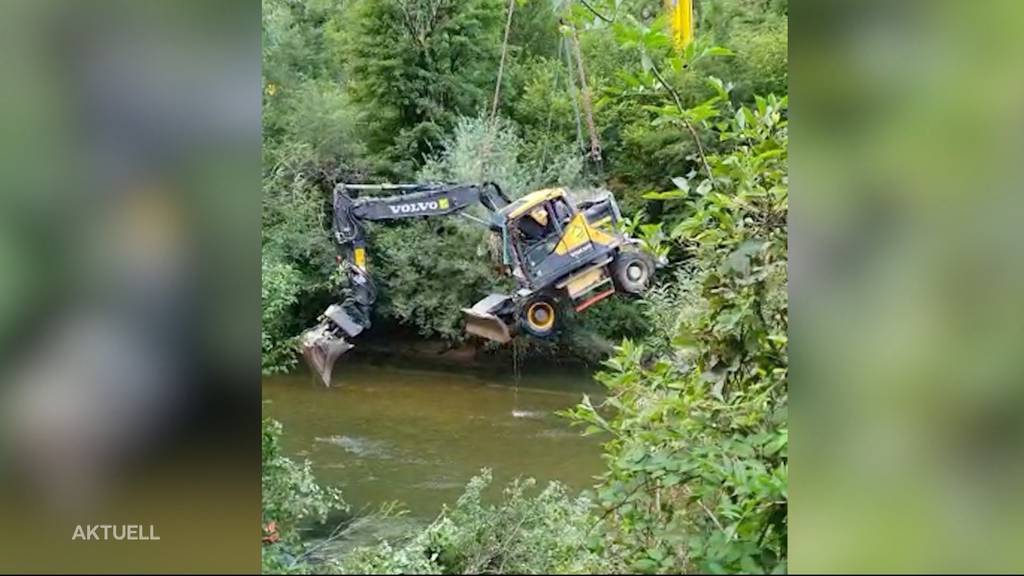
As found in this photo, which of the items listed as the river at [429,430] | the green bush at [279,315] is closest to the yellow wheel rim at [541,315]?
the river at [429,430]

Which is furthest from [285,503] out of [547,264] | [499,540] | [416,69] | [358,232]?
[416,69]

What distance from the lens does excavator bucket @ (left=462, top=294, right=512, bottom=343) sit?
261cm

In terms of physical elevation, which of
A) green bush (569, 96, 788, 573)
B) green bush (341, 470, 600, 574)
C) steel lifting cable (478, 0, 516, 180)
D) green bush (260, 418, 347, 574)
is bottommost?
green bush (341, 470, 600, 574)

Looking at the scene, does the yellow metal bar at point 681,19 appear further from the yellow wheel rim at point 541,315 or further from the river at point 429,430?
the river at point 429,430

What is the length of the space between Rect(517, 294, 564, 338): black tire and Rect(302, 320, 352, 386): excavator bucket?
57 centimetres

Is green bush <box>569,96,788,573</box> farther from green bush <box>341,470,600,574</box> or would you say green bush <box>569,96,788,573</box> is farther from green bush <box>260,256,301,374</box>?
green bush <box>260,256,301,374</box>

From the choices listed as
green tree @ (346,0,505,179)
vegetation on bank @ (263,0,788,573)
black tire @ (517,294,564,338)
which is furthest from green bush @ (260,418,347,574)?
green tree @ (346,0,505,179)

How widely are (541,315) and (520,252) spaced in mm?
219
